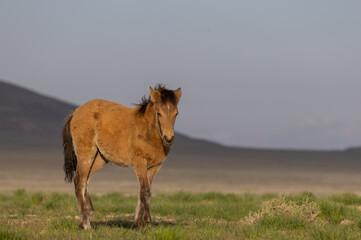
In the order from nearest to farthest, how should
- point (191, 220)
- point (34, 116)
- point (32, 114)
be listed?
point (191, 220)
point (34, 116)
point (32, 114)

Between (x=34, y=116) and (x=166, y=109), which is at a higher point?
(x=34, y=116)

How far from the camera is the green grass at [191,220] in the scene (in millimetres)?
9023

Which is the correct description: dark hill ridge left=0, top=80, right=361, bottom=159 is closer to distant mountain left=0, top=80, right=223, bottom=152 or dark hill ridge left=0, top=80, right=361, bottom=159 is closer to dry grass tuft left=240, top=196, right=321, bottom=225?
distant mountain left=0, top=80, right=223, bottom=152

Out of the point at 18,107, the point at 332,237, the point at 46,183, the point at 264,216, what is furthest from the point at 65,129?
the point at 18,107

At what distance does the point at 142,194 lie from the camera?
990 centimetres

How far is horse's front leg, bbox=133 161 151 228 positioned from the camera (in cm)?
985

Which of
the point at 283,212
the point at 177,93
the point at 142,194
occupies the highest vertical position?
the point at 177,93

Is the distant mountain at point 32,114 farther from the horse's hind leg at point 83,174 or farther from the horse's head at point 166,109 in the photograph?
the horse's head at point 166,109

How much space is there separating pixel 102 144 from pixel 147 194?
51.3 inches

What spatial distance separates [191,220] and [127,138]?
3.14m

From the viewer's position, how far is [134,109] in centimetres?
1067

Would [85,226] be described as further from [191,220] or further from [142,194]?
[191,220]

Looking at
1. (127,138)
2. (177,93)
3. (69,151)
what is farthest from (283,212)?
(69,151)

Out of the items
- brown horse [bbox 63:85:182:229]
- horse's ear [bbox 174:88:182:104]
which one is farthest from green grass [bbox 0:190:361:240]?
horse's ear [bbox 174:88:182:104]
